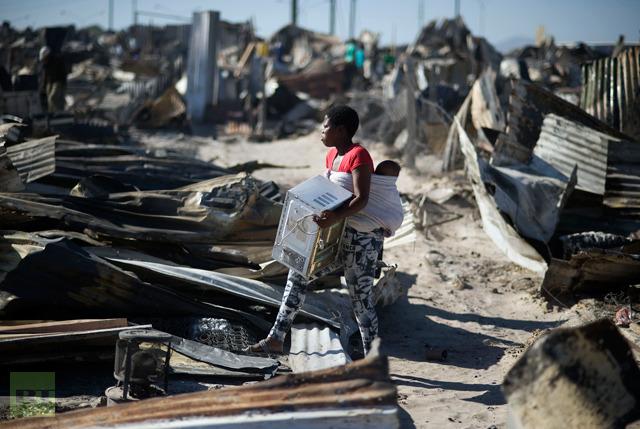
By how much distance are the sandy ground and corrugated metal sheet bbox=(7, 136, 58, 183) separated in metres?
3.39

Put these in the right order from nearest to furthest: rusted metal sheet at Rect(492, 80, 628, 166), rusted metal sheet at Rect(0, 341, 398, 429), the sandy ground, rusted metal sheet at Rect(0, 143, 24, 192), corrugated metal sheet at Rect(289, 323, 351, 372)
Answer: rusted metal sheet at Rect(0, 341, 398, 429) < the sandy ground < corrugated metal sheet at Rect(289, 323, 351, 372) < rusted metal sheet at Rect(0, 143, 24, 192) < rusted metal sheet at Rect(492, 80, 628, 166)

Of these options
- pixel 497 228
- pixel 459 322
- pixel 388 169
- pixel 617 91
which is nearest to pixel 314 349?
pixel 388 169

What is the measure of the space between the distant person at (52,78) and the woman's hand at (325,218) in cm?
1141

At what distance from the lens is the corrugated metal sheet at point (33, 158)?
6.21 meters

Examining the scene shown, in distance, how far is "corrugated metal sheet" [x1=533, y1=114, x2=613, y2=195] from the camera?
7723 mm

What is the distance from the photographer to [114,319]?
167 inches

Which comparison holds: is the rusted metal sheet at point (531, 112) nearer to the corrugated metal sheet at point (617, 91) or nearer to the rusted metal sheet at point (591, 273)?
the corrugated metal sheet at point (617, 91)

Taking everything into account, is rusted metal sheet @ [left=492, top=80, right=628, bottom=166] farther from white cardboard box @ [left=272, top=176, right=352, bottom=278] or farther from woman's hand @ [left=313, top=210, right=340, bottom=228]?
woman's hand @ [left=313, top=210, right=340, bottom=228]

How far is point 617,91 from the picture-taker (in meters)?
9.56

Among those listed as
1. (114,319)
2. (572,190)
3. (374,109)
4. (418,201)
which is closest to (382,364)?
(114,319)

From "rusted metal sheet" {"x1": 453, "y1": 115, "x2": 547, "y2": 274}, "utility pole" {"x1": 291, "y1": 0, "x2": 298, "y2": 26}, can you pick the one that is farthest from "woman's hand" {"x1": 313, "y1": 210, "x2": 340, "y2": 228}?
"utility pole" {"x1": 291, "y1": 0, "x2": 298, "y2": 26}

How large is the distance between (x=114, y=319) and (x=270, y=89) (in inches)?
727

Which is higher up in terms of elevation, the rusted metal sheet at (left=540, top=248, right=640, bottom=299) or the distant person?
the distant person

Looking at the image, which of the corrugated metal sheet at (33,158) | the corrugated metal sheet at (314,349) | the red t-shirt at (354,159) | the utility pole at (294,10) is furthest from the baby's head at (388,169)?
the utility pole at (294,10)
